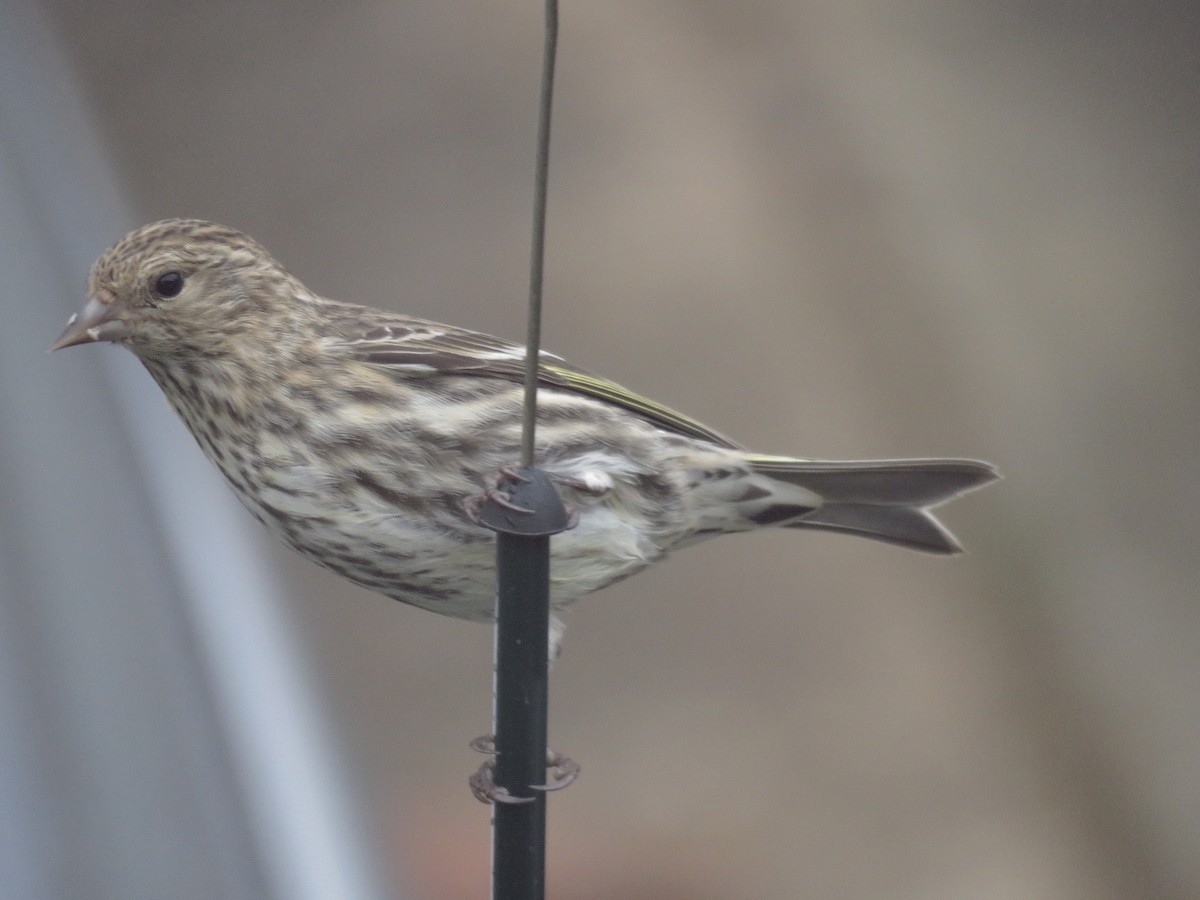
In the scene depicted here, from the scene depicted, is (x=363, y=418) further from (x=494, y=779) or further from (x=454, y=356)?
(x=494, y=779)

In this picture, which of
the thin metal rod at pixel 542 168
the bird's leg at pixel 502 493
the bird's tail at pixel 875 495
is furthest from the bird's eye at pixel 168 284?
the bird's tail at pixel 875 495

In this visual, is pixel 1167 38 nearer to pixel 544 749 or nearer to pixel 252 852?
pixel 252 852

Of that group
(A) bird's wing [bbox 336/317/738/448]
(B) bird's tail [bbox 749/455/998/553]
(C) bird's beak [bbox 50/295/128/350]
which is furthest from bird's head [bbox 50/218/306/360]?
(B) bird's tail [bbox 749/455/998/553]

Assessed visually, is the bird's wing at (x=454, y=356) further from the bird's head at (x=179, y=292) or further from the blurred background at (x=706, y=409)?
the blurred background at (x=706, y=409)

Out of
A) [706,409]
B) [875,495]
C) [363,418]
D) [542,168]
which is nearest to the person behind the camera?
[542,168]

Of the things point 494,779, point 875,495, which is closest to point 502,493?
point 494,779

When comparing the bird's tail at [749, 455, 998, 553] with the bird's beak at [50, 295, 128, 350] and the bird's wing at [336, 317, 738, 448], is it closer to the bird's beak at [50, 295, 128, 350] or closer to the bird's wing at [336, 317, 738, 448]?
the bird's wing at [336, 317, 738, 448]
